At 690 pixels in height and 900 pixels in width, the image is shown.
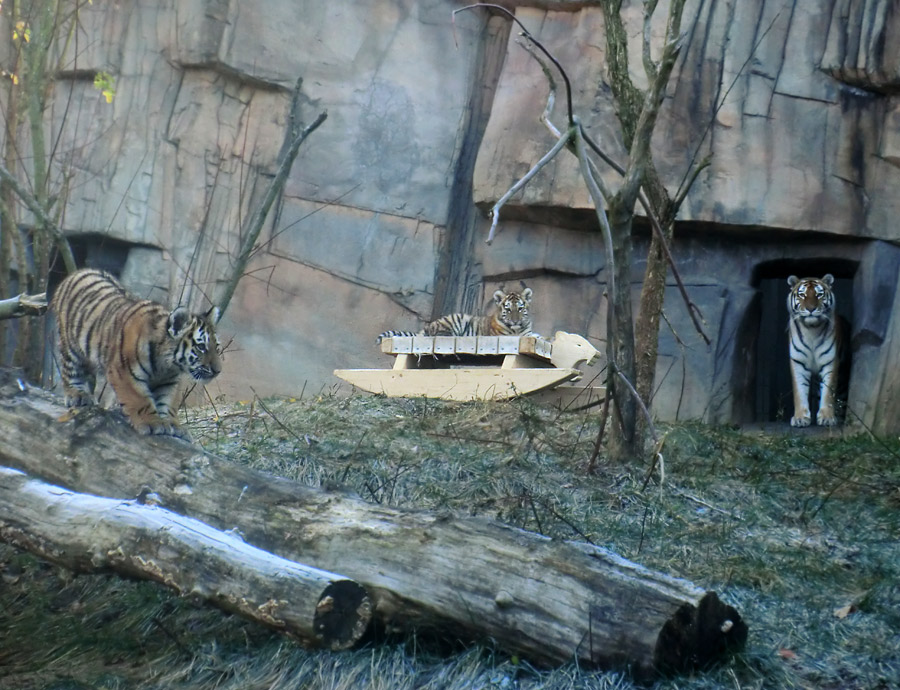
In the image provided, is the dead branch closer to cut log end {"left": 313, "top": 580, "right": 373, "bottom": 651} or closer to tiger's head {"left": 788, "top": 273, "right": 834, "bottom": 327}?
cut log end {"left": 313, "top": 580, "right": 373, "bottom": 651}

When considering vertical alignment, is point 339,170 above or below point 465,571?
above

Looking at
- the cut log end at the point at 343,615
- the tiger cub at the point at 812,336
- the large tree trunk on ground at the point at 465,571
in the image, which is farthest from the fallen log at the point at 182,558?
the tiger cub at the point at 812,336

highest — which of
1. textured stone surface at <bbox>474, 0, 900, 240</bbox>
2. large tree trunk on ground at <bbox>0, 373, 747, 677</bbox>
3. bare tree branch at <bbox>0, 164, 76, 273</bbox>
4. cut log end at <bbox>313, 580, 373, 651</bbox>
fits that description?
textured stone surface at <bbox>474, 0, 900, 240</bbox>

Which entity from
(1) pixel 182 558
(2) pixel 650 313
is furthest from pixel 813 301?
(1) pixel 182 558

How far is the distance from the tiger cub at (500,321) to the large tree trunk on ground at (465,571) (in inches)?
238

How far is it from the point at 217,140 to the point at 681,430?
6.56 metres

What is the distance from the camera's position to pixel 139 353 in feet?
19.1

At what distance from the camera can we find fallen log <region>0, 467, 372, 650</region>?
148 inches

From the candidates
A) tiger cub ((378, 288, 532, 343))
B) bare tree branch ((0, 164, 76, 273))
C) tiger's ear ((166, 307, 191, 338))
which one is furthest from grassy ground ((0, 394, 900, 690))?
tiger cub ((378, 288, 532, 343))

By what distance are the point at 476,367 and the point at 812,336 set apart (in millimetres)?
4176

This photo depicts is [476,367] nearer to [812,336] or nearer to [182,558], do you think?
[812,336]

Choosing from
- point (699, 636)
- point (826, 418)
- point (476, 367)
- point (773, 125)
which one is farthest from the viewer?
point (773, 125)

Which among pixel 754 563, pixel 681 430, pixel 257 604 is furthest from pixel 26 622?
pixel 681 430

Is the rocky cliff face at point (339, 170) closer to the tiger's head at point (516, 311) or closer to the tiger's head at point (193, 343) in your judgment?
the tiger's head at point (516, 311)
